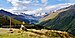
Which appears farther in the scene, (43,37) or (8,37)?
(43,37)

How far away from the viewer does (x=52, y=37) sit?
47844mm

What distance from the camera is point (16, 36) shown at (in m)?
39.8

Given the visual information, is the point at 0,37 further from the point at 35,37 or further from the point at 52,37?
the point at 52,37

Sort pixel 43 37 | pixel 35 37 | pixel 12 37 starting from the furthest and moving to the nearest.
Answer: pixel 43 37 < pixel 35 37 < pixel 12 37

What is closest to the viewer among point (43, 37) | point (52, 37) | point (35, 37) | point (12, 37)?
point (12, 37)

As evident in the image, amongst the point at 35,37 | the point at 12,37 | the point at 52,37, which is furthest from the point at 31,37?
the point at 52,37

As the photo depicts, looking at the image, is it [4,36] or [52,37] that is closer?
[4,36]

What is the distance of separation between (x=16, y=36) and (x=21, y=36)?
3.34ft

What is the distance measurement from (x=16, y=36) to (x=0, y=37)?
3102 mm

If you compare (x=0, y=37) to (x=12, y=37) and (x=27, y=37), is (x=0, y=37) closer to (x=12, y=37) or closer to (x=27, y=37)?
(x=12, y=37)

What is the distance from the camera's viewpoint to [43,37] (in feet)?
146

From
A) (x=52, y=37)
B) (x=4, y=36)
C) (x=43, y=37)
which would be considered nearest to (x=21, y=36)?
(x=4, y=36)

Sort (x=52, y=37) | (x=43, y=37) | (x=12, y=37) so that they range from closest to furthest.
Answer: (x=12, y=37)
(x=43, y=37)
(x=52, y=37)

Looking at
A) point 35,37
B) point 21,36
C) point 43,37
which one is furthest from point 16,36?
point 43,37
